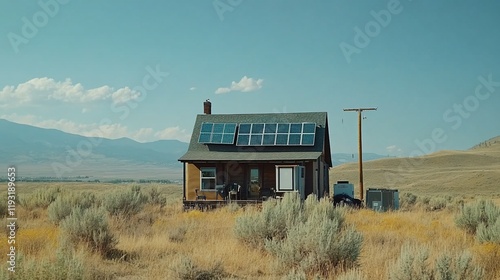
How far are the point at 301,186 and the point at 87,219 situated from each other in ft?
46.7

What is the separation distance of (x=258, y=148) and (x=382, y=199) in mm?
6455

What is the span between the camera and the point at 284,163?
931 inches

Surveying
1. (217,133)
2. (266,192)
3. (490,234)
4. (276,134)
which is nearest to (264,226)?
(490,234)

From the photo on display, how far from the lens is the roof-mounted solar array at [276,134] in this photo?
81.0ft

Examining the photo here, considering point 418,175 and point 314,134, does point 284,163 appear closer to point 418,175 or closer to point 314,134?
point 314,134

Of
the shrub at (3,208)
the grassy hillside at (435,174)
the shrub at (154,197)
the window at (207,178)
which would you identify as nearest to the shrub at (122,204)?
the shrub at (3,208)

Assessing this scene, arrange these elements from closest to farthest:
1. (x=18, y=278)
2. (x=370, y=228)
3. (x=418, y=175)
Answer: (x=18, y=278) → (x=370, y=228) → (x=418, y=175)

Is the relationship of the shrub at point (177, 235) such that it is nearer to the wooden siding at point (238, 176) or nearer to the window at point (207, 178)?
the wooden siding at point (238, 176)

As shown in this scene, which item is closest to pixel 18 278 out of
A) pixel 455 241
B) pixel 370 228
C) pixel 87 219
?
pixel 87 219

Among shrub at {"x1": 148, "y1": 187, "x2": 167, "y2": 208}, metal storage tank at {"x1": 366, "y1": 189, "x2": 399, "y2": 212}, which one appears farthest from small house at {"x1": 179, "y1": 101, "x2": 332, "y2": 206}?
metal storage tank at {"x1": 366, "y1": 189, "x2": 399, "y2": 212}

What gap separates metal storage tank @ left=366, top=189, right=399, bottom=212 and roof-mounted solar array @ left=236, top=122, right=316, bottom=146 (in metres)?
3.73

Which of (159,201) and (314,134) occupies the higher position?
(314,134)

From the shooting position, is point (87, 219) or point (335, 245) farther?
point (87, 219)

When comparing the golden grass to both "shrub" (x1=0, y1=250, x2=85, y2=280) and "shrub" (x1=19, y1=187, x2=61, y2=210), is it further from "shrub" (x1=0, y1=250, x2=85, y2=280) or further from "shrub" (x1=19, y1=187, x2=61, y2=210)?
"shrub" (x1=19, y1=187, x2=61, y2=210)
